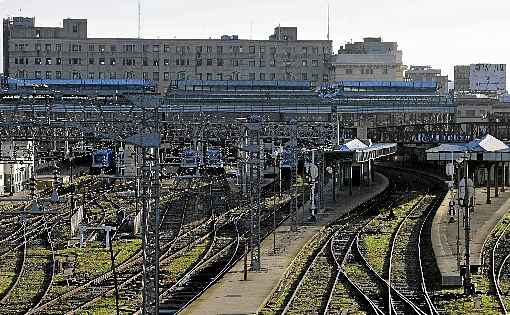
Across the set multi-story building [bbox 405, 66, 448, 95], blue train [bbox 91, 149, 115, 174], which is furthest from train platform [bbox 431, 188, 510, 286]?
multi-story building [bbox 405, 66, 448, 95]

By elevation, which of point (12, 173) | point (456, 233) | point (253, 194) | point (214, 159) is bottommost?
point (456, 233)

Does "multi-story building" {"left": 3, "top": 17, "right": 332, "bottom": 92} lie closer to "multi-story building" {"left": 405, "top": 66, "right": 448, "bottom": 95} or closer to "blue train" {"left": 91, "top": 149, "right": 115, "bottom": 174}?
"blue train" {"left": 91, "top": 149, "right": 115, "bottom": 174}

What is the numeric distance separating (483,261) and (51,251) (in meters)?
10.5

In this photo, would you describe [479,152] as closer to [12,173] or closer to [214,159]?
[214,159]

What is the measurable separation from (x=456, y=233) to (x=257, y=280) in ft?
32.4

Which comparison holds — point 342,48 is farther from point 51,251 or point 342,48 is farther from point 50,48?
point 51,251

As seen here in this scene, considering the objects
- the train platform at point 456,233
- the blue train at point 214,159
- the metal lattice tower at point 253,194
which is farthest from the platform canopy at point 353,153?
the metal lattice tower at point 253,194

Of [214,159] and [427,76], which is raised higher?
[427,76]

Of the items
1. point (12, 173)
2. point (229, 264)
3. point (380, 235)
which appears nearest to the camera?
point (229, 264)

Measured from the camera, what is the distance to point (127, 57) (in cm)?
8138

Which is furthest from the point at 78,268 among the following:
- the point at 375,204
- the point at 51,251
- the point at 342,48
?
the point at 342,48

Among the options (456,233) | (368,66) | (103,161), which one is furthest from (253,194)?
(368,66)

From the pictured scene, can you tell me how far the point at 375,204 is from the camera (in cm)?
4009

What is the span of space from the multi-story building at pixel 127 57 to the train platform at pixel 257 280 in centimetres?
4888
